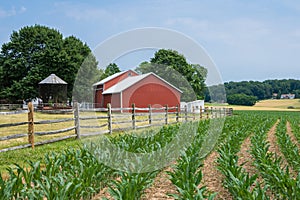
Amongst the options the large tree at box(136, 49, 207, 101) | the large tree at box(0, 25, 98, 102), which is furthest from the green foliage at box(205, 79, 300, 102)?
the large tree at box(136, 49, 207, 101)

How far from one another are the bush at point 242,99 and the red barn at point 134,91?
146 ft

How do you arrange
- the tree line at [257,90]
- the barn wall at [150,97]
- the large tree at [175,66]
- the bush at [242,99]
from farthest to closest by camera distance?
1. the bush at [242,99]
2. the tree line at [257,90]
3. the barn wall at [150,97]
4. the large tree at [175,66]

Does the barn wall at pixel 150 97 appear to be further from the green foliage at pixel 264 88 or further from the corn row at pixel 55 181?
the green foliage at pixel 264 88

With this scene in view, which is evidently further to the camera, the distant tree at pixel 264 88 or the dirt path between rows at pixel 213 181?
the distant tree at pixel 264 88

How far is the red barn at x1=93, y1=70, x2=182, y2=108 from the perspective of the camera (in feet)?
40.1

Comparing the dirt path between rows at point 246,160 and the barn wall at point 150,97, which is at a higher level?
the barn wall at point 150,97

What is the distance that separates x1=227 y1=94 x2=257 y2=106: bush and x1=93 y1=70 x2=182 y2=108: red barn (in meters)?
44.5

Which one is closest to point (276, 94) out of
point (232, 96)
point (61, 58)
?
point (232, 96)

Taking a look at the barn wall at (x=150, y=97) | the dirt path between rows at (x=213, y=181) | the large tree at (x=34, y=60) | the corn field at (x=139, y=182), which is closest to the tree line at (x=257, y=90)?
the large tree at (x=34, y=60)

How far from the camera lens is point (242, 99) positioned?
69.1m

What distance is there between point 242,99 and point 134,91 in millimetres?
56849

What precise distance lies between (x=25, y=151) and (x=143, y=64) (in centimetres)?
411

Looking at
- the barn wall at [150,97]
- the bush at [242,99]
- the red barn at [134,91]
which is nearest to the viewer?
the red barn at [134,91]

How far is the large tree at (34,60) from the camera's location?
38.5 m
